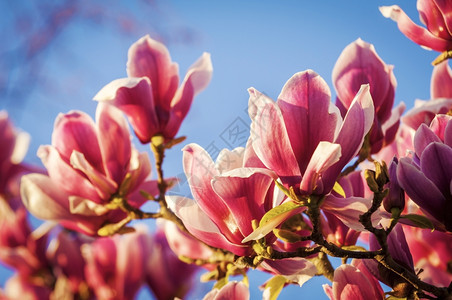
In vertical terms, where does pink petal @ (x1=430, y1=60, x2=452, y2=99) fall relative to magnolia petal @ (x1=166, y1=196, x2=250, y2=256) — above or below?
above

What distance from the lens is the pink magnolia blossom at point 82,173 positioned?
2.31ft

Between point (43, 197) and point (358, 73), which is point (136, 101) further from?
point (358, 73)

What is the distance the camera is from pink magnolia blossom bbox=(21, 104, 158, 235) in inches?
27.7

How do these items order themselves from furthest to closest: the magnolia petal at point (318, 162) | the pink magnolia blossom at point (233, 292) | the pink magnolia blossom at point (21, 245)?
the pink magnolia blossom at point (21, 245) → the pink magnolia blossom at point (233, 292) → the magnolia petal at point (318, 162)

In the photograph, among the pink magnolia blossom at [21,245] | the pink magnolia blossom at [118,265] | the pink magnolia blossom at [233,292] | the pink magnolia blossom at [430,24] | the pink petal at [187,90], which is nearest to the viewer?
the pink magnolia blossom at [233,292]

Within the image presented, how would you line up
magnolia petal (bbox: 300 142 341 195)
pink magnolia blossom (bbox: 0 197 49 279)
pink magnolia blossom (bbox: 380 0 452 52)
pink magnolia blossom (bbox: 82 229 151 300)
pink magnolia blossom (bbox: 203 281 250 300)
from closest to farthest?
magnolia petal (bbox: 300 142 341 195), pink magnolia blossom (bbox: 203 281 250 300), pink magnolia blossom (bbox: 380 0 452 52), pink magnolia blossom (bbox: 82 229 151 300), pink magnolia blossom (bbox: 0 197 49 279)

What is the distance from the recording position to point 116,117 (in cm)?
73

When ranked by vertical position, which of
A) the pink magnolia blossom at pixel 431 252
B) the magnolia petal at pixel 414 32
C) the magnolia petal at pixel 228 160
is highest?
the magnolia petal at pixel 414 32

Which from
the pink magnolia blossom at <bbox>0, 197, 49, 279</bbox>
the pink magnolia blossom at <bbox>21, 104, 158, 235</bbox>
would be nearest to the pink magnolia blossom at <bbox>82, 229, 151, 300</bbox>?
the pink magnolia blossom at <bbox>0, 197, 49, 279</bbox>

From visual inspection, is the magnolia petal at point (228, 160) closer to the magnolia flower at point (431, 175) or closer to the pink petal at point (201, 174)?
the pink petal at point (201, 174)

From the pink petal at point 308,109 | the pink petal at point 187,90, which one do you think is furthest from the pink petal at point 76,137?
the pink petal at point 308,109

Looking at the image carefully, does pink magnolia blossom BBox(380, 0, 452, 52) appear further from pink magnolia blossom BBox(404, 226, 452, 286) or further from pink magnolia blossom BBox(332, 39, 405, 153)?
pink magnolia blossom BBox(404, 226, 452, 286)

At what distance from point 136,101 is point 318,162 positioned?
0.36 m

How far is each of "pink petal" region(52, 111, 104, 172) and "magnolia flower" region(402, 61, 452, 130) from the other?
1.39 ft
